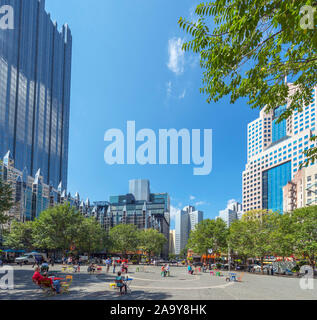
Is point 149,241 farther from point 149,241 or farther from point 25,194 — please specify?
point 25,194

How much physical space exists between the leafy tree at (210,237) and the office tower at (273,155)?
63.4 meters

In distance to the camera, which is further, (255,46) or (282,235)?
(282,235)

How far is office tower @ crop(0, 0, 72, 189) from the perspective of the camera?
12850 centimetres

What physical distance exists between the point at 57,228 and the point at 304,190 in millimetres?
75772

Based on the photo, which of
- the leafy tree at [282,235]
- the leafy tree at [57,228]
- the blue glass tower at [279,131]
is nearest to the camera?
the leafy tree at [282,235]

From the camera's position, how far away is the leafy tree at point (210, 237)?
2464 inches

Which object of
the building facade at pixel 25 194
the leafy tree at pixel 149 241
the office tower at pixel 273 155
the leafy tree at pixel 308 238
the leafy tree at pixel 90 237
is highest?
the office tower at pixel 273 155

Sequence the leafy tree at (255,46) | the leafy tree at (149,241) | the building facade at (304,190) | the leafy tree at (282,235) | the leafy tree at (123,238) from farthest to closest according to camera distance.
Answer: the leafy tree at (149,241) < the building facade at (304,190) < the leafy tree at (123,238) < the leafy tree at (282,235) < the leafy tree at (255,46)

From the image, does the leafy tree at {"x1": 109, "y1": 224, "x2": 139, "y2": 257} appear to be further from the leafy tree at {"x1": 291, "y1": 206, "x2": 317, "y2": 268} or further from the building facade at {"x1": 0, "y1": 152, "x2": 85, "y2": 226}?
the leafy tree at {"x1": 291, "y1": 206, "x2": 317, "y2": 268}

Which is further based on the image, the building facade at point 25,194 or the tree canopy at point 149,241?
the tree canopy at point 149,241

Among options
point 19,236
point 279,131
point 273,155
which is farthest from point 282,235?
point 279,131

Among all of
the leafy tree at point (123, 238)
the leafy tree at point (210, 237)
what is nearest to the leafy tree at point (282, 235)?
the leafy tree at point (210, 237)

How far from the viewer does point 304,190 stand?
285 ft

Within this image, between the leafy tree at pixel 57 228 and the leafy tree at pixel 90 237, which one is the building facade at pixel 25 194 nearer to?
the leafy tree at pixel 90 237
